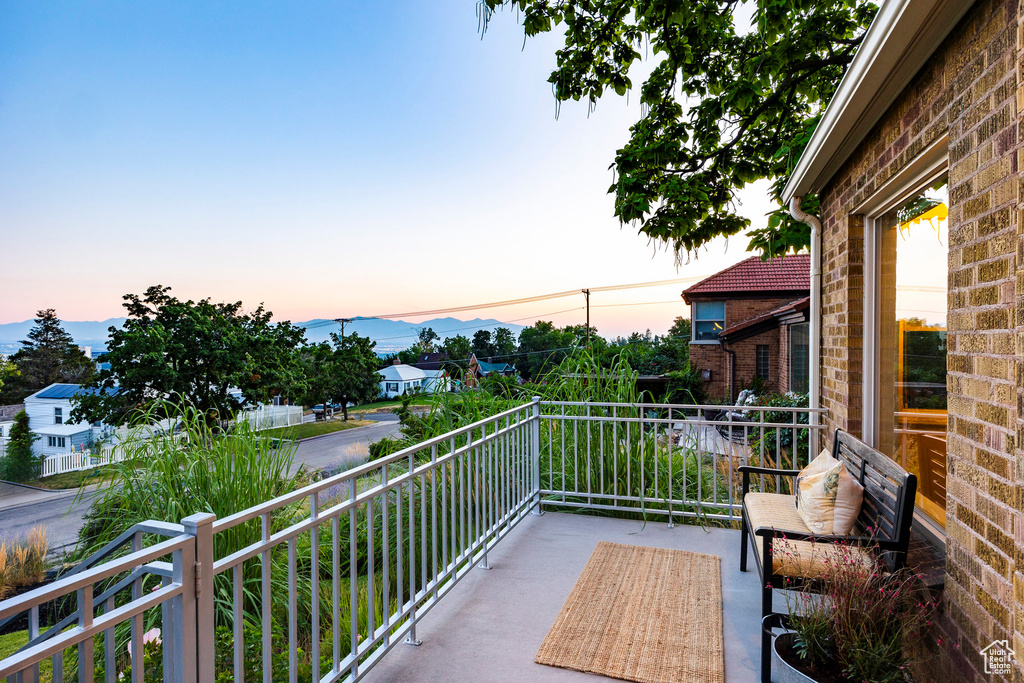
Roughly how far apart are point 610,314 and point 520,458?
3201 centimetres

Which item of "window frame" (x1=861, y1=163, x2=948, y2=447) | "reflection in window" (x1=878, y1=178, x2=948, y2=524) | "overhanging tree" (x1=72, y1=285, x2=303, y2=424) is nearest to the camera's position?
"reflection in window" (x1=878, y1=178, x2=948, y2=524)

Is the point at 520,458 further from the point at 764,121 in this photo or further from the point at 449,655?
the point at 764,121

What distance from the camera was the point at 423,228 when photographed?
25516 mm

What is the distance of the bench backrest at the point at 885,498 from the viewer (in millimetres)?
1988

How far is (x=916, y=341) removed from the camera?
98.8 inches

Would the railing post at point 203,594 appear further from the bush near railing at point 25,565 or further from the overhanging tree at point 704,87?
A: the bush near railing at point 25,565

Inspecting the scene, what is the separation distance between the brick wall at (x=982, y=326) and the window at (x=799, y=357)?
34.7ft

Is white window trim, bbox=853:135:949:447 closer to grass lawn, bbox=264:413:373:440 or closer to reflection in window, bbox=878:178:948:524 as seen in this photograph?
reflection in window, bbox=878:178:948:524

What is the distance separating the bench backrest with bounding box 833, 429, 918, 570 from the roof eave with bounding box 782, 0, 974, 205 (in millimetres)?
1583

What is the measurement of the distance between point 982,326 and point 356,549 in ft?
8.71

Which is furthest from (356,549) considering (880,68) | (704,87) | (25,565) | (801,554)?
(25,565)

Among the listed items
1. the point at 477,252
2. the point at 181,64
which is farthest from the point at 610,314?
the point at 181,64

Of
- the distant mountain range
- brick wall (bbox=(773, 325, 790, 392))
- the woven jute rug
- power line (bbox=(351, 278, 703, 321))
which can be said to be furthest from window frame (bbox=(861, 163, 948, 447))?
power line (bbox=(351, 278, 703, 321))

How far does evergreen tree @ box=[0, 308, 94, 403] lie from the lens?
17.0 m
